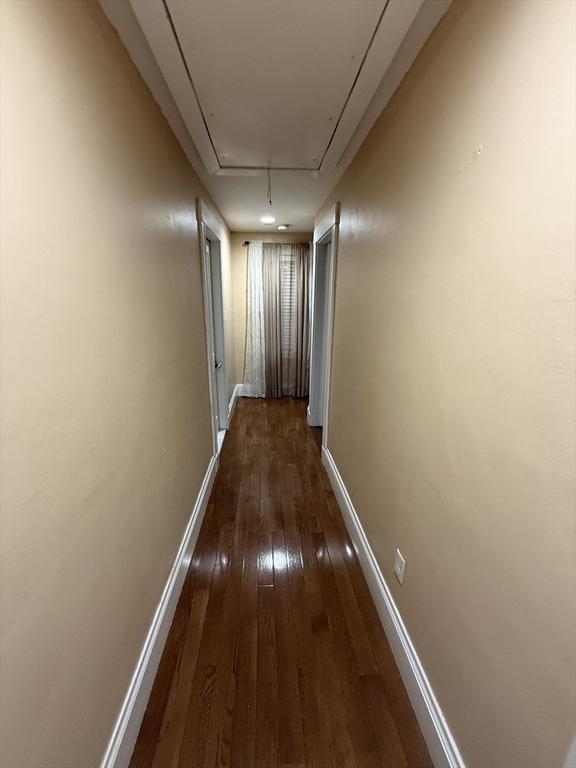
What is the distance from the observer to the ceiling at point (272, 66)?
90 cm

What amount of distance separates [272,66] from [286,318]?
3221 millimetres

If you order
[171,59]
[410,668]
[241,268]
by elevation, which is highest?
[171,59]

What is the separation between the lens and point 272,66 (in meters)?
1.13

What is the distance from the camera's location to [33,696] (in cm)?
65

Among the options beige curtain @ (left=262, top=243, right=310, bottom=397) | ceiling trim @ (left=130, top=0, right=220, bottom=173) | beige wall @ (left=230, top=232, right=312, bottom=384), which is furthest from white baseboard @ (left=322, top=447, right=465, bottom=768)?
beige wall @ (left=230, top=232, right=312, bottom=384)

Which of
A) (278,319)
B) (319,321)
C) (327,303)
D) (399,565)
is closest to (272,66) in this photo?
(327,303)

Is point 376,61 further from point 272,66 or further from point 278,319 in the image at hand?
point 278,319

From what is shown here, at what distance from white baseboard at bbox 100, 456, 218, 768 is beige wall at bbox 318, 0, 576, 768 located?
1.02 m

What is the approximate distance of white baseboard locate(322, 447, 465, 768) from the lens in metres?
0.97

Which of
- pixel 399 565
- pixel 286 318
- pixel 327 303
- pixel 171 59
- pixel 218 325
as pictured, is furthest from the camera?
pixel 286 318

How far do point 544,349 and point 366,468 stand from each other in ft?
3.94

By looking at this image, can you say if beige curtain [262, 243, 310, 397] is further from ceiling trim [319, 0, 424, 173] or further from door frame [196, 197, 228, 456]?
ceiling trim [319, 0, 424, 173]

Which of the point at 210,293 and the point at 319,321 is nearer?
the point at 210,293

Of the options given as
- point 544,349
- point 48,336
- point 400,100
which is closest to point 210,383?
point 48,336
